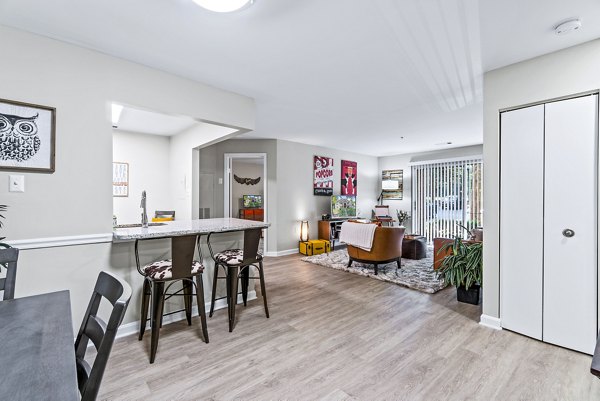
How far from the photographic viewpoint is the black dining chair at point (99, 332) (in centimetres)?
78

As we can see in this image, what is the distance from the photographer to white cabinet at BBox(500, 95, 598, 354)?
2.14m

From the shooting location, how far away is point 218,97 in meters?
3.03

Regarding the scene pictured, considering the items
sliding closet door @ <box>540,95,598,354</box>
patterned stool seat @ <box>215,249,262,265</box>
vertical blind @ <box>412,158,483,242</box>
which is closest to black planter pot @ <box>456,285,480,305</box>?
sliding closet door @ <box>540,95,598,354</box>

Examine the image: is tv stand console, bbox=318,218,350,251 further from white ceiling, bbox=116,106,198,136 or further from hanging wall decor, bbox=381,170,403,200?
→ white ceiling, bbox=116,106,198,136

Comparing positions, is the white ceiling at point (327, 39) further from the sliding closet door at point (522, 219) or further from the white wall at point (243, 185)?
the white wall at point (243, 185)

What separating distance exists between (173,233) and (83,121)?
3.77 ft

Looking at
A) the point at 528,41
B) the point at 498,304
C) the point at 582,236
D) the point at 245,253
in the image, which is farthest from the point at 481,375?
the point at 528,41

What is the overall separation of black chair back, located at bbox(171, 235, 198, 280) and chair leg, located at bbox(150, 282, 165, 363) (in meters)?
0.17

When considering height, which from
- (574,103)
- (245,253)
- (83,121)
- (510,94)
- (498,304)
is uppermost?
(510,94)

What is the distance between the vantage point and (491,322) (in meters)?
2.60

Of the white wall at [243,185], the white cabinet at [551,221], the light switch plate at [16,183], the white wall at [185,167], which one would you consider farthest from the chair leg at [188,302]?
the white wall at [243,185]

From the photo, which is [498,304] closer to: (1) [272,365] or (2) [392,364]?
(2) [392,364]

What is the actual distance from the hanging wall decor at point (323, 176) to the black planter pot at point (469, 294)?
3926mm

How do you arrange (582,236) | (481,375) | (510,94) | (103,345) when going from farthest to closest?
(510,94)
(582,236)
(481,375)
(103,345)
